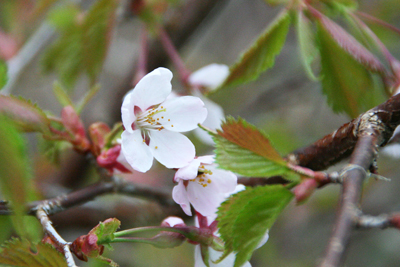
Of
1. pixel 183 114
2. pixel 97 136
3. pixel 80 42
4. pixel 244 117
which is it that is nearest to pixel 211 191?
pixel 183 114

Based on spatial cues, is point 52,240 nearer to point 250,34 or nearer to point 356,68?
point 356,68

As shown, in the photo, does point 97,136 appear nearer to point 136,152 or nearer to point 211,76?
point 136,152

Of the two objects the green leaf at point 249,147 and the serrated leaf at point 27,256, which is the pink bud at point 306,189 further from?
the serrated leaf at point 27,256

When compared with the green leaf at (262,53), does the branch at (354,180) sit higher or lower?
lower

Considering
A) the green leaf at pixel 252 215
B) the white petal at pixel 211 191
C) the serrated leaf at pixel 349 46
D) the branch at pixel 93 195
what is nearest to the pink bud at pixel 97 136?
the branch at pixel 93 195

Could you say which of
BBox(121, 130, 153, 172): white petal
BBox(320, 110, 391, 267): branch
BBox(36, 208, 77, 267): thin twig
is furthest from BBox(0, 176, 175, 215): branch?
BBox(320, 110, 391, 267): branch

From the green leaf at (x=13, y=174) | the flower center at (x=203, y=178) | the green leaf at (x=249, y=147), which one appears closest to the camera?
the green leaf at (x=13, y=174)
